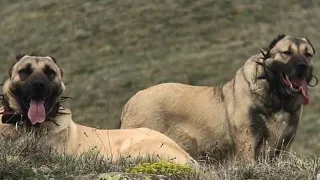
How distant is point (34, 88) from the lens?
337 inches

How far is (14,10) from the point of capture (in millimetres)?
27141

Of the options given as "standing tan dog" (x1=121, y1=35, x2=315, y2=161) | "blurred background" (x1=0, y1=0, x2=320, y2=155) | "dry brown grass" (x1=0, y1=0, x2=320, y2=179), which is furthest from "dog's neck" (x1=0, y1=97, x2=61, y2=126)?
"blurred background" (x1=0, y1=0, x2=320, y2=155)

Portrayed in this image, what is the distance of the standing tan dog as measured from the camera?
33.1 ft

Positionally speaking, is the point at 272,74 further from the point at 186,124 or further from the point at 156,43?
the point at 156,43

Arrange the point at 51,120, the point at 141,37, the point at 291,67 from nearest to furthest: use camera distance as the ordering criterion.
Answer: the point at 51,120, the point at 291,67, the point at 141,37

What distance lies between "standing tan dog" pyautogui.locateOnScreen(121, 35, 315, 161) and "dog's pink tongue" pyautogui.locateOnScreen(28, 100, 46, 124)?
2.63m

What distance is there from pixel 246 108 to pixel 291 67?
82 centimetres

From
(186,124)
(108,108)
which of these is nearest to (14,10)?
(108,108)

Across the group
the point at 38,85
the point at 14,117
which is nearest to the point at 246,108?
the point at 38,85

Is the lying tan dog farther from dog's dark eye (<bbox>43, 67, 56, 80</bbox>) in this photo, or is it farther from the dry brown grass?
the dry brown grass

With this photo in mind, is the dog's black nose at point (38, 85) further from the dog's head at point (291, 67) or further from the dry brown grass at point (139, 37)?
the dry brown grass at point (139, 37)

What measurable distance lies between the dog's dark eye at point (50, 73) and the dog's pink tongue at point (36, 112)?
35 cm

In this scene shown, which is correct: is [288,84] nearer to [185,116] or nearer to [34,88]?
[185,116]

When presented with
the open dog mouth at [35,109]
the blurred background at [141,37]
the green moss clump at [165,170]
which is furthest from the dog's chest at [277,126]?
the blurred background at [141,37]
